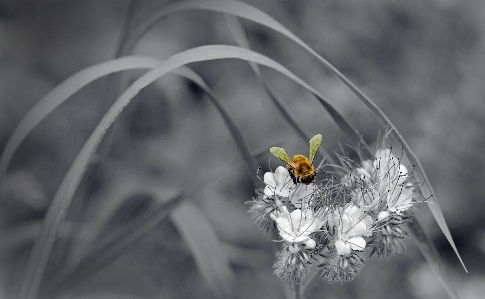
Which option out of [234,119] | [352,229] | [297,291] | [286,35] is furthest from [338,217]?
[234,119]

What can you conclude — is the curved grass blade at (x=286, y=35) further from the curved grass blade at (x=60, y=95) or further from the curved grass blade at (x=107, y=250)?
the curved grass blade at (x=107, y=250)

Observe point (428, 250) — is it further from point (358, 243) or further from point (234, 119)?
point (234, 119)

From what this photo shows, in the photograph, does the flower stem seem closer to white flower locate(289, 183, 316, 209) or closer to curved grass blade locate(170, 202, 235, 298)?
white flower locate(289, 183, 316, 209)

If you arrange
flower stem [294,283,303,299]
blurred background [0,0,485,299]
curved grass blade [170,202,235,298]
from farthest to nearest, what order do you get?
blurred background [0,0,485,299] → curved grass blade [170,202,235,298] → flower stem [294,283,303,299]

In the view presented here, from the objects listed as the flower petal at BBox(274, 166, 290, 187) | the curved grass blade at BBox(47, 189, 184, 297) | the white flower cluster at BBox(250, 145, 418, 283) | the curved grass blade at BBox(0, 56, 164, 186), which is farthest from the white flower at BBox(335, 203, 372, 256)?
the curved grass blade at BBox(0, 56, 164, 186)

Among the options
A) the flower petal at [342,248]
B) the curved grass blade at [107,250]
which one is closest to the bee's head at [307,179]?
the flower petal at [342,248]
